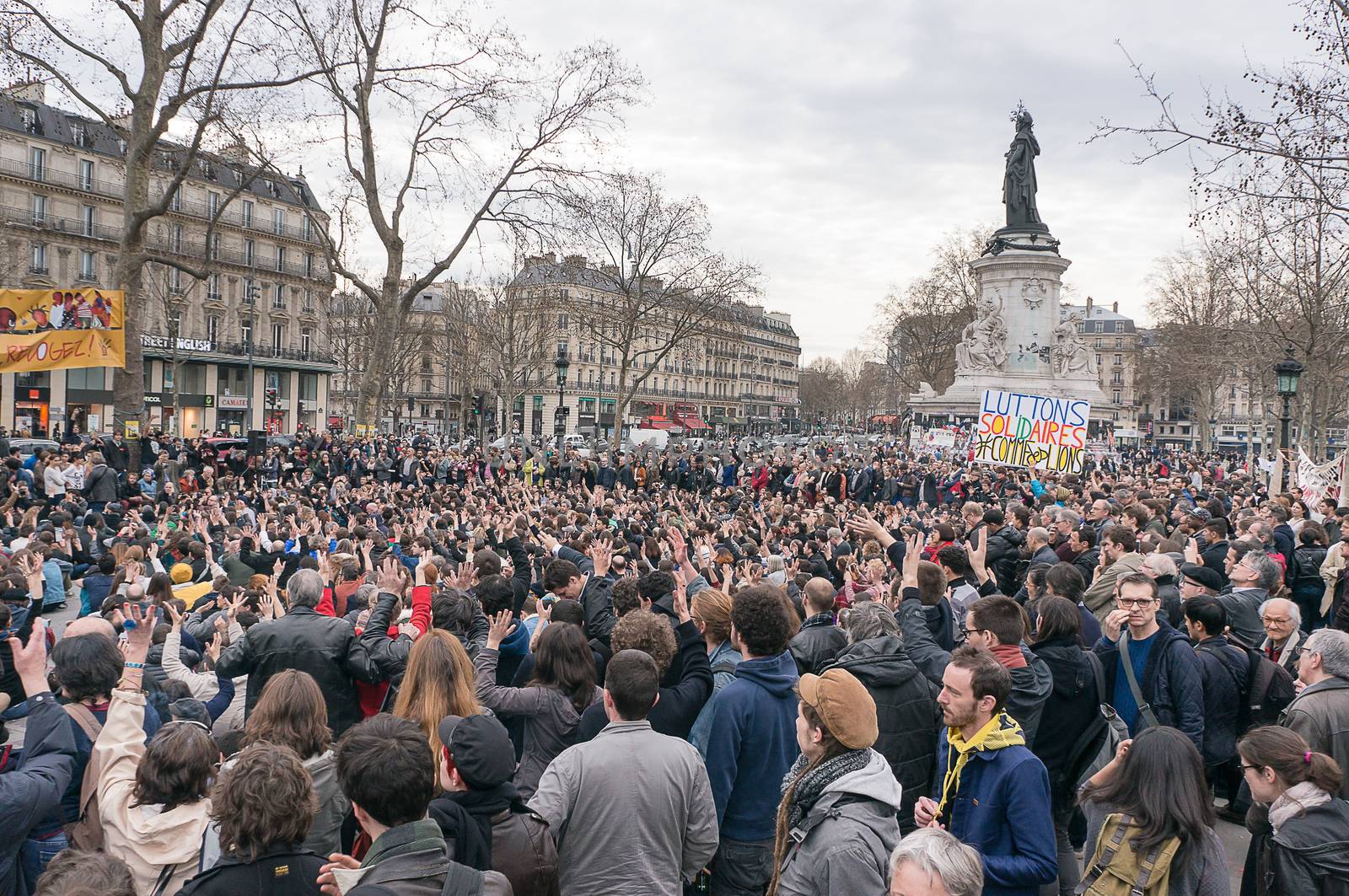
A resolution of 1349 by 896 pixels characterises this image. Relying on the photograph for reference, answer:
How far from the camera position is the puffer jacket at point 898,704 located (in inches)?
164

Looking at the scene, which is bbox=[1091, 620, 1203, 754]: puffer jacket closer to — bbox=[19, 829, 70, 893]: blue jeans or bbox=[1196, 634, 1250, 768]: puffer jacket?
bbox=[1196, 634, 1250, 768]: puffer jacket

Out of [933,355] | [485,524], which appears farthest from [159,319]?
[485,524]

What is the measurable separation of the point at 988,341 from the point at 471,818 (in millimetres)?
37594

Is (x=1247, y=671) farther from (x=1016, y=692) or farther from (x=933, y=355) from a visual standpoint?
(x=933, y=355)

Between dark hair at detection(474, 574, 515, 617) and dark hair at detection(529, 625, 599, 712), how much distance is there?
637mm

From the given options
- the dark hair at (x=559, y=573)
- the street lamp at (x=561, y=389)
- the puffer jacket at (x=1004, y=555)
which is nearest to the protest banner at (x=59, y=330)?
the street lamp at (x=561, y=389)

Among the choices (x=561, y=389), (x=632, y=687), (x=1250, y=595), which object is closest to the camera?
(x=632, y=687)

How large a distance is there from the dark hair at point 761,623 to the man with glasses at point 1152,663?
6.40ft

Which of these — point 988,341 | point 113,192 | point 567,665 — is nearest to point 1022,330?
point 988,341

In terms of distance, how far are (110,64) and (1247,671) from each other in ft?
72.8

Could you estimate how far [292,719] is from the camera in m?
3.57

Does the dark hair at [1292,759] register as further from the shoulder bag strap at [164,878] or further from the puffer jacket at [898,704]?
the shoulder bag strap at [164,878]

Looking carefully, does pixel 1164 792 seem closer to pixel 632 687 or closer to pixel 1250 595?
pixel 632 687

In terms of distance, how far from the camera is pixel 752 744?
13.1 feet
